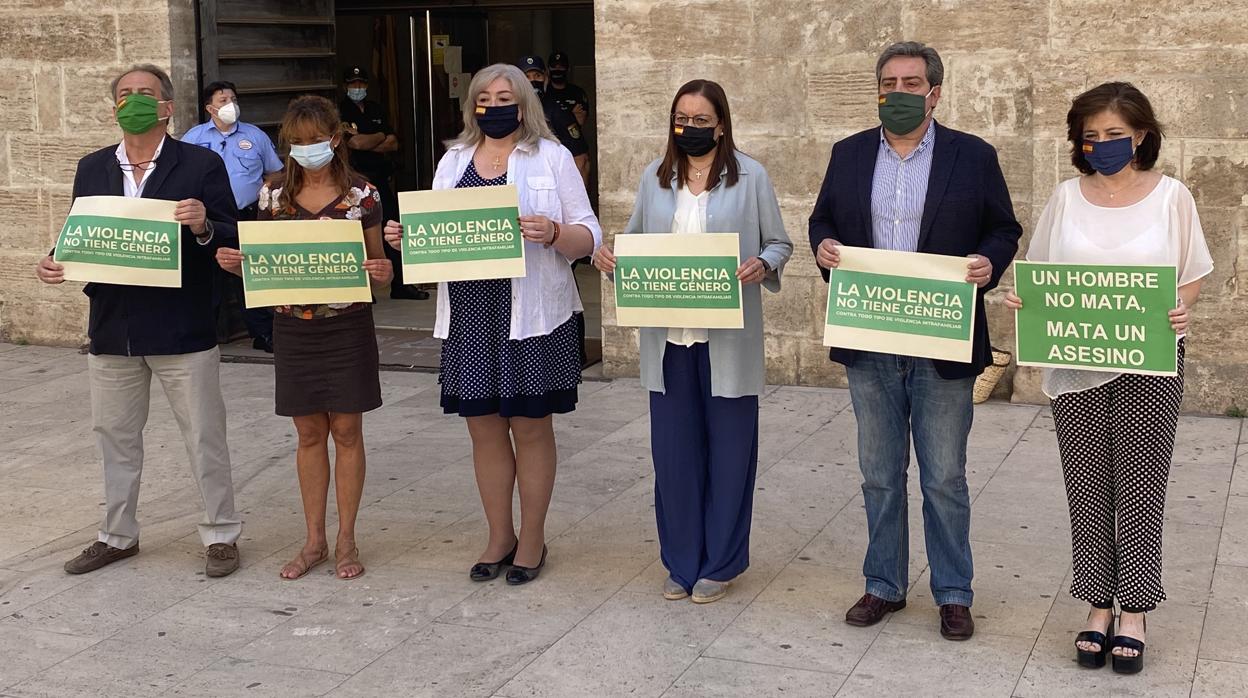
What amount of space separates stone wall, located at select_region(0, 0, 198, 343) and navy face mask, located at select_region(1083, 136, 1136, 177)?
7.40 m

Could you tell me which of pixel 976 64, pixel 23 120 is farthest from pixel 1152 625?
pixel 23 120

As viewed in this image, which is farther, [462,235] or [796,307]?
[796,307]

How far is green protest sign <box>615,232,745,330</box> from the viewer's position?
17.0 ft

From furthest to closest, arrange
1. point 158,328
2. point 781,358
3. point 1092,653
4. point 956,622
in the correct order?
point 781,358 < point 158,328 < point 956,622 < point 1092,653

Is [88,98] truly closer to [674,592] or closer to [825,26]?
[825,26]

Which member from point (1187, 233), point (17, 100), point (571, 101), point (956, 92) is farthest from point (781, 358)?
point (17, 100)

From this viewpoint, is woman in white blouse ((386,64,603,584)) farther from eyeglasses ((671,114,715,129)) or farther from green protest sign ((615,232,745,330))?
eyeglasses ((671,114,715,129))

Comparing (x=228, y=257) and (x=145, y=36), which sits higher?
(x=145, y=36)

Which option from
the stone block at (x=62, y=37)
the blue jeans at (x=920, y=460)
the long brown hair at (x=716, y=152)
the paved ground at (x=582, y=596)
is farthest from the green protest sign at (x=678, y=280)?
the stone block at (x=62, y=37)

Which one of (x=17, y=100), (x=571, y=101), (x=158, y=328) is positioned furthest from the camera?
(x=571, y=101)

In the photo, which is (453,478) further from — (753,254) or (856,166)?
(856,166)

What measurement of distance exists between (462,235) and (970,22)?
4105mm

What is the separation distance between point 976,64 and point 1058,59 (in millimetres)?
464

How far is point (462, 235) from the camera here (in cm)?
540
